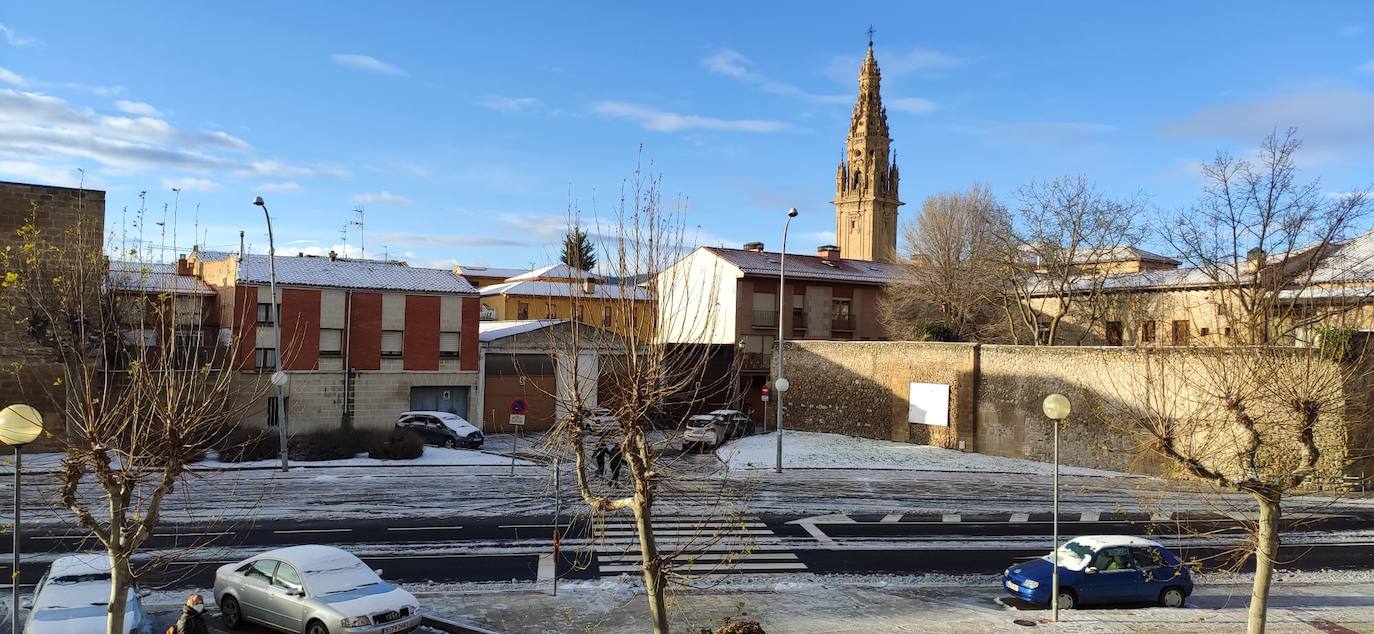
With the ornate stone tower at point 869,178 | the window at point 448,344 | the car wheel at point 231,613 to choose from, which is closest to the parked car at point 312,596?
the car wheel at point 231,613

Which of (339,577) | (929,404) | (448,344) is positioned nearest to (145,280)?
(339,577)

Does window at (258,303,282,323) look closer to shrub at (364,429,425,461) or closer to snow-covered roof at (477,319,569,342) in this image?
shrub at (364,429,425,461)

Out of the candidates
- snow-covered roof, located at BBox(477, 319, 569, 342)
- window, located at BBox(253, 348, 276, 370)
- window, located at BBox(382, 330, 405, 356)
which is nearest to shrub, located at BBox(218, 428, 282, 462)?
window, located at BBox(253, 348, 276, 370)

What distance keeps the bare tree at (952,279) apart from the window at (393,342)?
25.9 meters

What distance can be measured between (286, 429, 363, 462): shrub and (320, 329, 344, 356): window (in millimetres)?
5338

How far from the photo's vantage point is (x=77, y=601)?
1234 cm

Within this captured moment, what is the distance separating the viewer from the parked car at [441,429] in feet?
114

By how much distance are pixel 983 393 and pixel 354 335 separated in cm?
2690

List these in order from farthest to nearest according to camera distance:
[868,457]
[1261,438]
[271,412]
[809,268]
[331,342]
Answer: [809,268]
[331,342]
[271,412]
[868,457]
[1261,438]

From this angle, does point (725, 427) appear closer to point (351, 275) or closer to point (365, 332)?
point (365, 332)

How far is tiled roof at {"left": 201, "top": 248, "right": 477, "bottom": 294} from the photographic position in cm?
3631

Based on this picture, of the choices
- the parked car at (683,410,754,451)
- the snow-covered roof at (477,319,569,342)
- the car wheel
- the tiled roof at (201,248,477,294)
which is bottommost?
the car wheel

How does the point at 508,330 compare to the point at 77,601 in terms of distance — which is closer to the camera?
the point at 77,601

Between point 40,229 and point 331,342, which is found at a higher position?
point 40,229
